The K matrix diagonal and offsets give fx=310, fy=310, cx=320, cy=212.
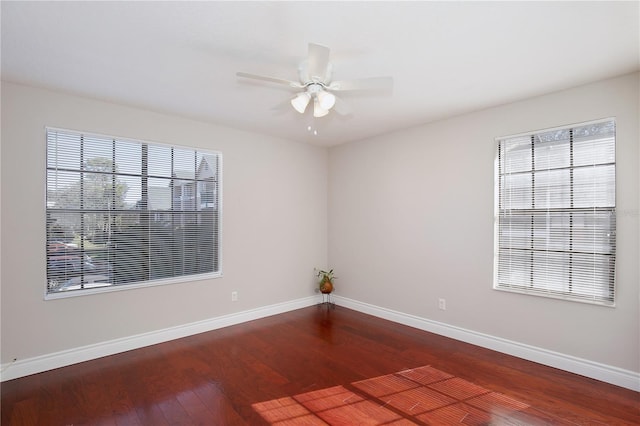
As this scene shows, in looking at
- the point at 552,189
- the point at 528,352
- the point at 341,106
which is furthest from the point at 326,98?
the point at 528,352

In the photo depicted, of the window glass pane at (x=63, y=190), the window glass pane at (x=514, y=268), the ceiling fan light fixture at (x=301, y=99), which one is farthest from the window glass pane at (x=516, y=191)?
the window glass pane at (x=63, y=190)

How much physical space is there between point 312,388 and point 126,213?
265cm

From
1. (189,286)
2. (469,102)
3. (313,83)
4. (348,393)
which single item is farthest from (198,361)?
(469,102)

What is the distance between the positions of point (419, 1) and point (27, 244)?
3.74 metres

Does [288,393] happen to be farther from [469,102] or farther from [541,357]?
[469,102]

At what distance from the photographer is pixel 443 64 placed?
2451 mm

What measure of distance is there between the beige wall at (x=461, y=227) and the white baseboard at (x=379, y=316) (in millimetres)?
73

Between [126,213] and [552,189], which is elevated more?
[552,189]

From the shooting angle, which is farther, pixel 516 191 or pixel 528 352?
pixel 516 191

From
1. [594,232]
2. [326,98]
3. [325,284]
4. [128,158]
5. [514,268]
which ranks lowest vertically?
[325,284]

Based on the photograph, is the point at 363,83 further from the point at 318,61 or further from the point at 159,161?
the point at 159,161

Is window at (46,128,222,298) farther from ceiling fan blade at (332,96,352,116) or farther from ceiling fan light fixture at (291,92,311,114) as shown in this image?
ceiling fan blade at (332,96,352,116)

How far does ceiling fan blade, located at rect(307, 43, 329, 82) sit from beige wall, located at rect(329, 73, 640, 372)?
84.9 inches

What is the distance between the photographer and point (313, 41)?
6.98 feet
